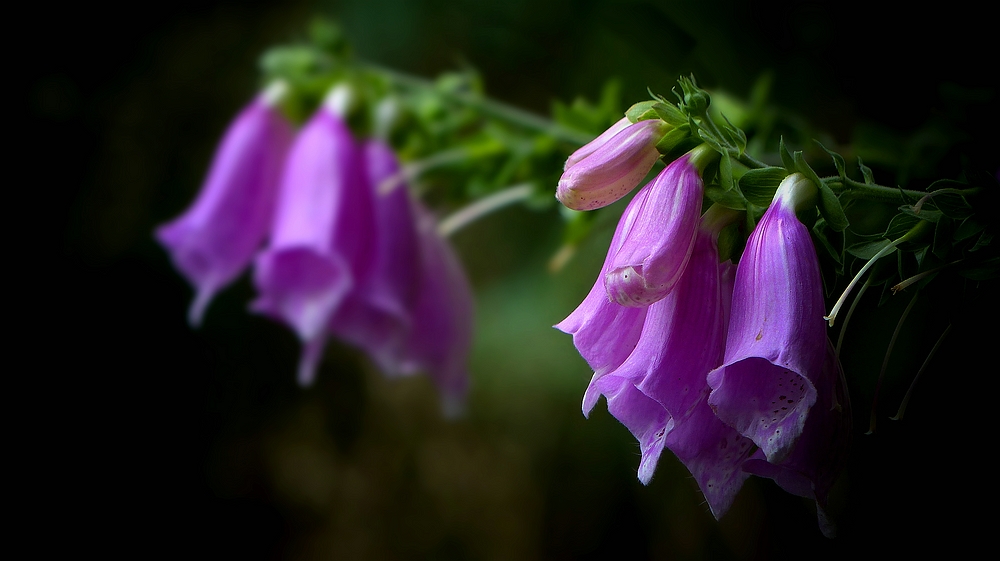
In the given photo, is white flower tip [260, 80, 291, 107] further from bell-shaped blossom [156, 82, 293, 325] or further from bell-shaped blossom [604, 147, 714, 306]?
bell-shaped blossom [604, 147, 714, 306]

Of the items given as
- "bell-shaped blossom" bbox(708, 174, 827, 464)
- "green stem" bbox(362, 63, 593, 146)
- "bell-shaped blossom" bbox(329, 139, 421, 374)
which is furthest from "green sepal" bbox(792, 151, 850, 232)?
"bell-shaped blossom" bbox(329, 139, 421, 374)

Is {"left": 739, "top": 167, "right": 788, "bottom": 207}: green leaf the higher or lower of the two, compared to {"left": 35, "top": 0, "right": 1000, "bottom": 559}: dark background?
higher

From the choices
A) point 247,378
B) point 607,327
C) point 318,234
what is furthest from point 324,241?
point 247,378

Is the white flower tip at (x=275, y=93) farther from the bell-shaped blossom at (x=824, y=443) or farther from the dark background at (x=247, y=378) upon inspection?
the bell-shaped blossom at (x=824, y=443)

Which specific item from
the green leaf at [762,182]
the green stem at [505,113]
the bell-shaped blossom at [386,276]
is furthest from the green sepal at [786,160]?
the bell-shaped blossom at [386,276]

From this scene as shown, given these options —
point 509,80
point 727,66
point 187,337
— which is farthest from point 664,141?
point 187,337

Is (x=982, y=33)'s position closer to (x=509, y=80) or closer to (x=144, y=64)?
(x=509, y=80)
